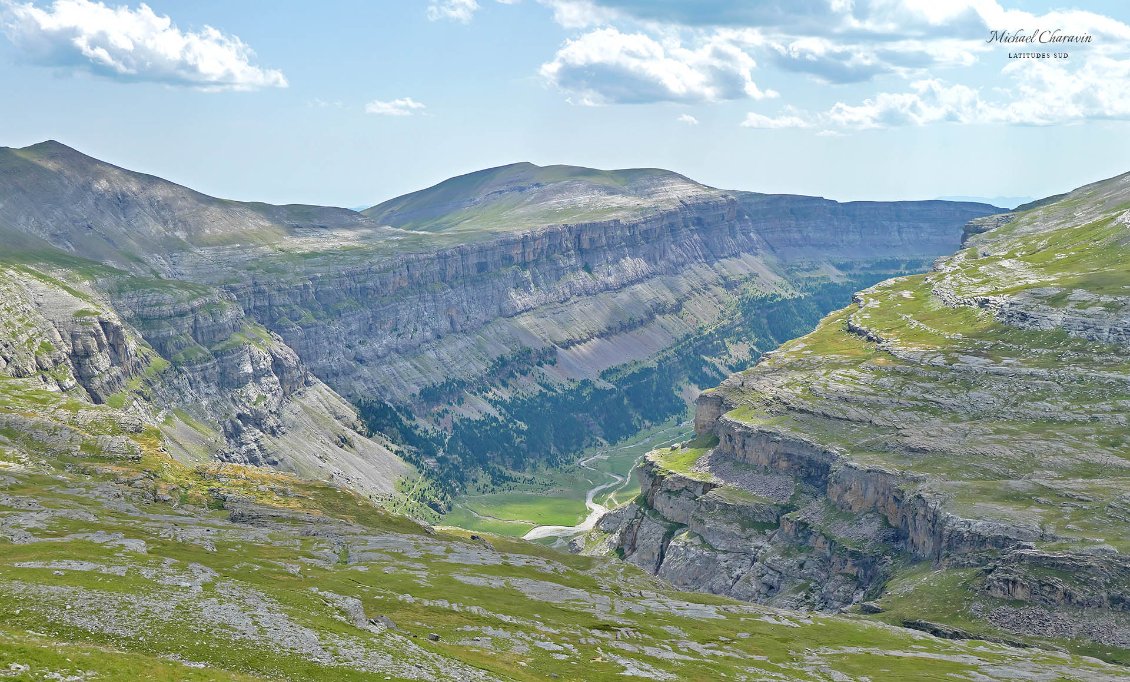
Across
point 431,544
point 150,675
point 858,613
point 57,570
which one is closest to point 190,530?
point 431,544

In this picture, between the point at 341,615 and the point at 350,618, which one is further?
the point at 341,615

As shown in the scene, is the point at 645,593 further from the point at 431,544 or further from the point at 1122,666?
the point at 1122,666

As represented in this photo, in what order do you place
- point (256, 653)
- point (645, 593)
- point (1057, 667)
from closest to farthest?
1. point (256, 653)
2. point (1057, 667)
3. point (645, 593)

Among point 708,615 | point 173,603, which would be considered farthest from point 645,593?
point 173,603

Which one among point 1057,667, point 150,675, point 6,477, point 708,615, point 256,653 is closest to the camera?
point 150,675

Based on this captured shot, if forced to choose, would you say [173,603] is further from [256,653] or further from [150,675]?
[150,675]

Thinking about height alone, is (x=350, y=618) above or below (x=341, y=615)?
below

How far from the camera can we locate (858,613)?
18875 centimetres

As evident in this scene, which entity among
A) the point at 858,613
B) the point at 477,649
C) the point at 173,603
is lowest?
the point at 858,613

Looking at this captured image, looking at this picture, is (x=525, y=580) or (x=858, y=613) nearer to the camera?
(x=525, y=580)

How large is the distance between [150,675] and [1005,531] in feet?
469

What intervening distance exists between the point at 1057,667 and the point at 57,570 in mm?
125280

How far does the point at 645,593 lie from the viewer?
181 m

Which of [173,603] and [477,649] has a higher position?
[173,603]
